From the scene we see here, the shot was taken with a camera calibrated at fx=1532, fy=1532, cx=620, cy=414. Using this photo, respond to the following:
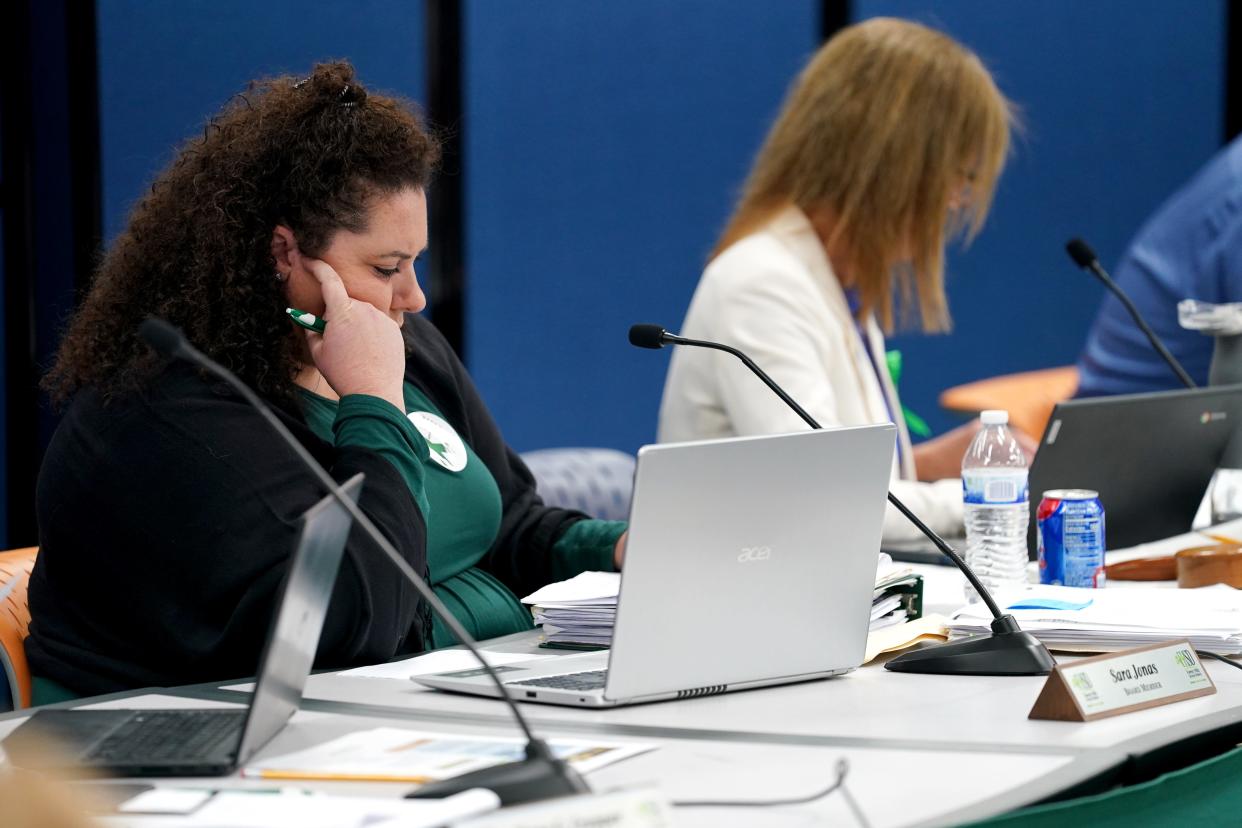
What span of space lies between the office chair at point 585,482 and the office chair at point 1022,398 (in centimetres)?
94

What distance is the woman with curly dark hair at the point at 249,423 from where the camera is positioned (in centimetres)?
153

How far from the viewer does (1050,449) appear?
1986 mm

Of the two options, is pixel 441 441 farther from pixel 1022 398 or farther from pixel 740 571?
pixel 1022 398

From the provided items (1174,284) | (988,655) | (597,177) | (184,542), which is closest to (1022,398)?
(1174,284)

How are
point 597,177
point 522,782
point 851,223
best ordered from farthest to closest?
point 597,177, point 851,223, point 522,782

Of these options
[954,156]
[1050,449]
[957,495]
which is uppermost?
[954,156]

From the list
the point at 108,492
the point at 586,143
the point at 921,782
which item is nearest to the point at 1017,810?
the point at 921,782

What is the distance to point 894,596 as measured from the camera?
167cm

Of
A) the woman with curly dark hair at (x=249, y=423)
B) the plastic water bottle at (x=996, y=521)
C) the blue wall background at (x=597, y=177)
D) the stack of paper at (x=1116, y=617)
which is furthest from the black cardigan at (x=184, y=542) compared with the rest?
the blue wall background at (x=597, y=177)

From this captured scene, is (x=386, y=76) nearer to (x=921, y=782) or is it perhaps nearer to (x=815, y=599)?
(x=815, y=599)

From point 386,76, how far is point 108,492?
2136mm

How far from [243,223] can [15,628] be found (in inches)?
20.0

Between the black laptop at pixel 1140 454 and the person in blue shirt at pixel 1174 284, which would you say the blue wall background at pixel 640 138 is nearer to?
the person in blue shirt at pixel 1174 284

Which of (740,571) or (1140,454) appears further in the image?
(1140,454)
